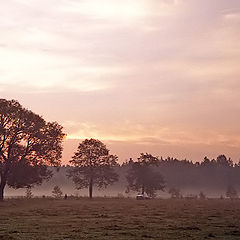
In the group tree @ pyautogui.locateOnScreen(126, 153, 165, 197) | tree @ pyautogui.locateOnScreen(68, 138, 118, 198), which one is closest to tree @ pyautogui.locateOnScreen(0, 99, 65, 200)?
tree @ pyautogui.locateOnScreen(68, 138, 118, 198)

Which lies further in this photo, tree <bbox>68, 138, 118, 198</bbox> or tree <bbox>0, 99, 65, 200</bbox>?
tree <bbox>68, 138, 118, 198</bbox>

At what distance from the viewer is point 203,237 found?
89.8 feet

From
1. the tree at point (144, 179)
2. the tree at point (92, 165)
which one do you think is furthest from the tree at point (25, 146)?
the tree at point (144, 179)

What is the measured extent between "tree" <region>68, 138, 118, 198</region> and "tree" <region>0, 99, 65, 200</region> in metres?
20.2

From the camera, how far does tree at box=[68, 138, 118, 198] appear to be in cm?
10450

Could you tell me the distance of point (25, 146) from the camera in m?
81.7

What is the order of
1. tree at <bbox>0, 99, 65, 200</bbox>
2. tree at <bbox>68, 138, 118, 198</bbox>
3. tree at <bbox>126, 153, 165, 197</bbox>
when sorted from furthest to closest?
tree at <bbox>126, 153, 165, 197</bbox>, tree at <bbox>68, 138, 118, 198</bbox>, tree at <bbox>0, 99, 65, 200</bbox>

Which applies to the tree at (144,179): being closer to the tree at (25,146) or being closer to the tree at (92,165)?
the tree at (92,165)

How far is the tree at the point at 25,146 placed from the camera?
78312 millimetres

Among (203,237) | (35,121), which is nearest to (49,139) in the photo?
(35,121)

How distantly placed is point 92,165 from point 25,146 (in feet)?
88.1

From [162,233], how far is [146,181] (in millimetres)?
88890

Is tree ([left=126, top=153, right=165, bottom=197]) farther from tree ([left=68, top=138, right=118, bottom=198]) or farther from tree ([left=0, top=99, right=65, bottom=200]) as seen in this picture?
tree ([left=0, top=99, right=65, bottom=200])

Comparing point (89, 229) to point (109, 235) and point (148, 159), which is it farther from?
point (148, 159)
